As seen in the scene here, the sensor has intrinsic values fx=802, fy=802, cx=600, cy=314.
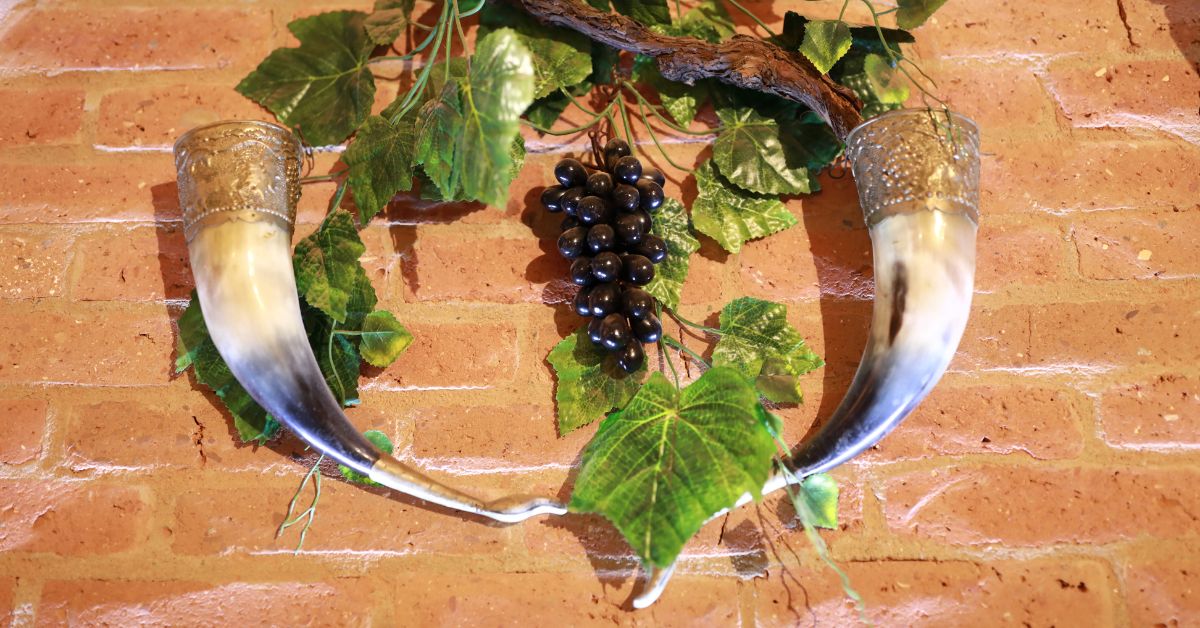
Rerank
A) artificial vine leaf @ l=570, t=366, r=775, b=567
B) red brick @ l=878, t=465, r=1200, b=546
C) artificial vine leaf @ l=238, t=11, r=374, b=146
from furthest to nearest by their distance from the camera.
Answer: artificial vine leaf @ l=238, t=11, r=374, b=146
red brick @ l=878, t=465, r=1200, b=546
artificial vine leaf @ l=570, t=366, r=775, b=567

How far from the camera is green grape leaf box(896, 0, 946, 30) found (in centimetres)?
76

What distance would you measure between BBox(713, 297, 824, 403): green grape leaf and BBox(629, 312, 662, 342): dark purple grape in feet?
0.23

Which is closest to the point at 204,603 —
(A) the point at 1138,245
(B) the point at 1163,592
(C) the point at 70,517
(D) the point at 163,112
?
(C) the point at 70,517

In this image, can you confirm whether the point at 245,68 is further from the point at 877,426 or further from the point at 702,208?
the point at 877,426

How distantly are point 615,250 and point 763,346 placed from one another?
164mm

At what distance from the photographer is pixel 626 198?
28.2 inches

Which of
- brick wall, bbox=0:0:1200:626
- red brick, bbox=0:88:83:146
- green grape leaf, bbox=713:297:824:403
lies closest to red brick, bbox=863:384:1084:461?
brick wall, bbox=0:0:1200:626

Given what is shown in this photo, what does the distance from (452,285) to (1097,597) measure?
651 millimetres

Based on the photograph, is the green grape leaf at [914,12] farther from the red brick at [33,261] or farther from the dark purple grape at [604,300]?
the red brick at [33,261]

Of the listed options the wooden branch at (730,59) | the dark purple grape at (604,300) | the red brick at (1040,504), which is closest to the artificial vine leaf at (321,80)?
the wooden branch at (730,59)

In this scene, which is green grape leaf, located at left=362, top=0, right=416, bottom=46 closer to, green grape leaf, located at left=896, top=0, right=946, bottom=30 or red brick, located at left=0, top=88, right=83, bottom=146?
red brick, located at left=0, top=88, right=83, bottom=146

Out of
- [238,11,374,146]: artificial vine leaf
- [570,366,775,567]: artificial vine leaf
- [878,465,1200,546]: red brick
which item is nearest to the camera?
[570,366,775,567]: artificial vine leaf

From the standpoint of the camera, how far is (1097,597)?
70 cm

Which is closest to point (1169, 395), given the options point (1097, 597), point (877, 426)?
point (1097, 597)
